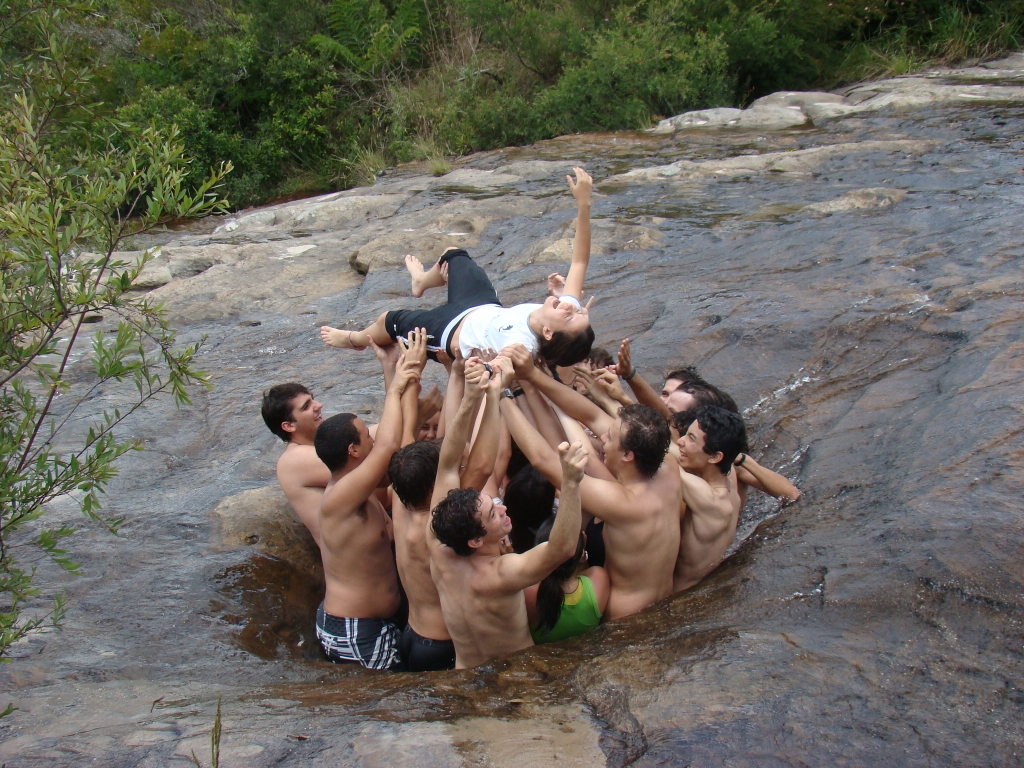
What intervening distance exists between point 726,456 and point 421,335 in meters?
1.49

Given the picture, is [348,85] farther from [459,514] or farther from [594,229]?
[459,514]

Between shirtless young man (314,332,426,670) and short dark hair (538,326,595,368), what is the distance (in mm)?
683

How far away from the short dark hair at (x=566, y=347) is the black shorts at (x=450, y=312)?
1.74 ft

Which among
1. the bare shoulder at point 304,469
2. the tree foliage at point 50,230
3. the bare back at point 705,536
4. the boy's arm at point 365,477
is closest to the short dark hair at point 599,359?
the bare back at point 705,536

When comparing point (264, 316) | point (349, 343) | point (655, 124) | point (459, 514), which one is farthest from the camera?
point (655, 124)

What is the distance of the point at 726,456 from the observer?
3.77m

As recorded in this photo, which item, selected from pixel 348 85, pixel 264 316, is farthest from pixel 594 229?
pixel 348 85

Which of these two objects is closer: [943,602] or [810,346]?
[943,602]

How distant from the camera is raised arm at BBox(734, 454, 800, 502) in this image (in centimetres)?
416

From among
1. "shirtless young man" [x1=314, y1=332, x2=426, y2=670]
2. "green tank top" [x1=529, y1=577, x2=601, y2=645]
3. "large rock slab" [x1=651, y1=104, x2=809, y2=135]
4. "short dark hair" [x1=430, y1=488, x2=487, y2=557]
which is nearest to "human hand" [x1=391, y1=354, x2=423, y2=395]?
"shirtless young man" [x1=314, y1=332, x2=426, y2=670]

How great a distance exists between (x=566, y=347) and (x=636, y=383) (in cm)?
71

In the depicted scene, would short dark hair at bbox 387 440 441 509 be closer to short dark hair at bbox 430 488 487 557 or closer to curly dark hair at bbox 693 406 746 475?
short dark hair at bbox 430 488 487 557

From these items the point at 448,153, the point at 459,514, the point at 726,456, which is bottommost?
the point at 448,153

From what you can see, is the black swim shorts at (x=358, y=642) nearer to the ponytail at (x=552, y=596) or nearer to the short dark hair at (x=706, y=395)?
the ponytail at (x=552, y=596)
